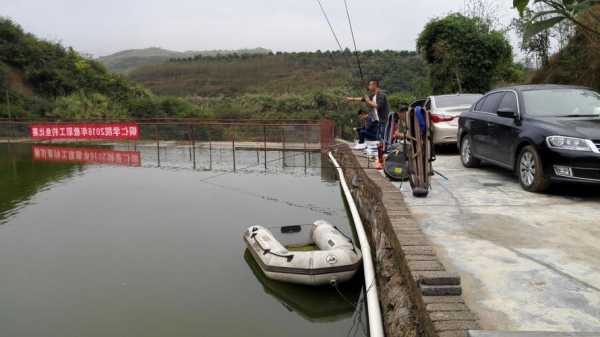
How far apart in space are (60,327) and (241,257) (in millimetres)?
3112

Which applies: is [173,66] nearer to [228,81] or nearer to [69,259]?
[228,81]

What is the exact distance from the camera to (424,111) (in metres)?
6.77

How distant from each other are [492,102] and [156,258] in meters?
6.19

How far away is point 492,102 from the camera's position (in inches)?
335

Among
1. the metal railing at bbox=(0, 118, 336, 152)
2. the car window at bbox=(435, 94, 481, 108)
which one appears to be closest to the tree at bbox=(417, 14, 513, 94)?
the metal railing at bbox=(0, 118, 336, 152)

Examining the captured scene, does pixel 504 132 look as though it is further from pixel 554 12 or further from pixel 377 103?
pixel 554 12

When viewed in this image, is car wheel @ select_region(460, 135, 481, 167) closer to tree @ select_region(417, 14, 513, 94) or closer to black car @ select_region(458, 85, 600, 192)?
black car @ select_region(458, 85, 600, 192)

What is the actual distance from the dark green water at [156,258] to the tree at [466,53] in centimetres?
1167

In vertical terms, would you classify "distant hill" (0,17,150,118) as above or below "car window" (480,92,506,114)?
above

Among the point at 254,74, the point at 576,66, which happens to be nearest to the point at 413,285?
the point at 576,66

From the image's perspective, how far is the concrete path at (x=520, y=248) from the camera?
3495 mm

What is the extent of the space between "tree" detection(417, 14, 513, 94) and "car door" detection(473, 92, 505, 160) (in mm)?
16209

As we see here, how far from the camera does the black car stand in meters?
6.41

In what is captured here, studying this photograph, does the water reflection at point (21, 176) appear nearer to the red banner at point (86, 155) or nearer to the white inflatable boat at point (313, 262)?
the red banner at point (86, 155)
